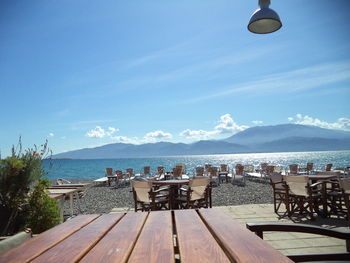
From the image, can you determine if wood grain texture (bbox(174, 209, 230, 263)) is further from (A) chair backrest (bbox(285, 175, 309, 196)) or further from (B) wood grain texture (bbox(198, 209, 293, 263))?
(A) chair backrest (bbox(285, 175, 309, 196))

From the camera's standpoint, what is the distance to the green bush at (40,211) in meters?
3.08

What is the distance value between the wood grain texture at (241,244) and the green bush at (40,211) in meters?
2.50

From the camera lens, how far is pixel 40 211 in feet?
10.3

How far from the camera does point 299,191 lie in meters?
4.65

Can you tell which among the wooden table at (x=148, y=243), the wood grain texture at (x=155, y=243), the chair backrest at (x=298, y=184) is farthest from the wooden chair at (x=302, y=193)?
the wood grain texture at (x=155, y=243)

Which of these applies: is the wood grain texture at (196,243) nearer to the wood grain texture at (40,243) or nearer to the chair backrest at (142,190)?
the wood grain texture at (40,243)

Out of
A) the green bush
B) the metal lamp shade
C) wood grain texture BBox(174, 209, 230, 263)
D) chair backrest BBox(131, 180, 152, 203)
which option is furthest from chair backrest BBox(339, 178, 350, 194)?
the green bush

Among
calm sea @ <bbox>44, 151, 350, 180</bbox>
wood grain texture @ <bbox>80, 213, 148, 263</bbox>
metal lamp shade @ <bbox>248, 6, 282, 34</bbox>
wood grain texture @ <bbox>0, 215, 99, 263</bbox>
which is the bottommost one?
calm sea @ <bbox>44, 151, 350, 180</bbox>

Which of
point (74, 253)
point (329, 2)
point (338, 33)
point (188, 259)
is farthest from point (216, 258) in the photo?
point (338, 33)

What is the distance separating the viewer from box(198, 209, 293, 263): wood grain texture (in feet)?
2.90

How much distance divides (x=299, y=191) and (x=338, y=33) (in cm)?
1499

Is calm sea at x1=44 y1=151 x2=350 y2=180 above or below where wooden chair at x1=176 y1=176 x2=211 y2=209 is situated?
below

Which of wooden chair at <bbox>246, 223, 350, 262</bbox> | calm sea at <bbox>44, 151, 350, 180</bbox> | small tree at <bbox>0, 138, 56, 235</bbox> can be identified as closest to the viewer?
wooden chair at <bbox>246, 223, 350, 262</bbox>

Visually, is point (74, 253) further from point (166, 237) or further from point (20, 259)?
point (166, 237)
